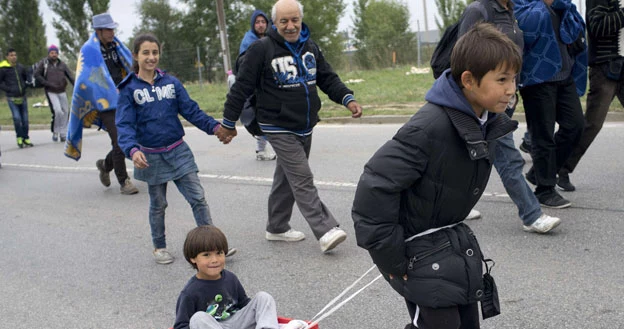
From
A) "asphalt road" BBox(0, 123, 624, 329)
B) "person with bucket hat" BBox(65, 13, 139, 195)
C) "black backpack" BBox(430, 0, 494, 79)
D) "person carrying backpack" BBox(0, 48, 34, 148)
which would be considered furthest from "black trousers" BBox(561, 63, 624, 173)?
"person carrying backpack" BBox(0, 48, 34, 148)

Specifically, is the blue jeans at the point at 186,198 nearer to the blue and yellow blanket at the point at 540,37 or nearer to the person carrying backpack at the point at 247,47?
→ the person carrying backpack at the point at 247,47

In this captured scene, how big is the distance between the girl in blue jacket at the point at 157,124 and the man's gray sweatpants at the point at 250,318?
182 cm

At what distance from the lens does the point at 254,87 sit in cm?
493

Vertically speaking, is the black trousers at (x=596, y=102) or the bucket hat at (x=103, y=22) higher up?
the bucket hat at (x=103, y=22)

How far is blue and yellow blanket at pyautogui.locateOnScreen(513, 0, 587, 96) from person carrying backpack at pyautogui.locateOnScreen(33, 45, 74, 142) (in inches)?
420

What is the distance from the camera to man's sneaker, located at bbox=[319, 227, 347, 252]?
488 centimetres

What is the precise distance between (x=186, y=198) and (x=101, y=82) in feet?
10.1

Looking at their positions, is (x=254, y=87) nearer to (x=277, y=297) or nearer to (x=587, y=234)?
(x=277, y=297)

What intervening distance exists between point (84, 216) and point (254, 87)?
3.02 metres

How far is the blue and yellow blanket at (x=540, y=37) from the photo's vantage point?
16.5 ft

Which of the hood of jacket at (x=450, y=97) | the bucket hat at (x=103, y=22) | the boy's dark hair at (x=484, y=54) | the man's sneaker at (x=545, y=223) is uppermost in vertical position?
the bucket hat at (x=103, y=22)

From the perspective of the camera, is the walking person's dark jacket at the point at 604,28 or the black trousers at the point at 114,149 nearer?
the walking person's dark jacket at the point at 604,28

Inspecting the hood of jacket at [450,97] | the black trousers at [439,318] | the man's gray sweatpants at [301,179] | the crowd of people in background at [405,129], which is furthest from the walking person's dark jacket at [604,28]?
the black trousers at [439,318]

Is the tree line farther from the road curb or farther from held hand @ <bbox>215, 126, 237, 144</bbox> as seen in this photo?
held hand @ <bbox>215, 126, 237, 144</bbox>
